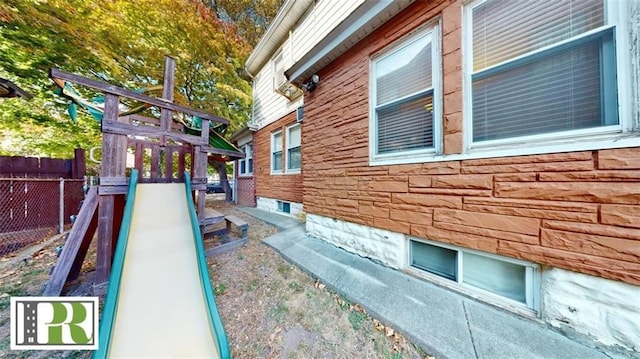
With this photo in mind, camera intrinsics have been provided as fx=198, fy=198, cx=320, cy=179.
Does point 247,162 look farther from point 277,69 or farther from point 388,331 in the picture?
point 388,331

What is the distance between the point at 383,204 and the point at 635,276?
6.49ft

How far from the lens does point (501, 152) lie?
1915 millimetres

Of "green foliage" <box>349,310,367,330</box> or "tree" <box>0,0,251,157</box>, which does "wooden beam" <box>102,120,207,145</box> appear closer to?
"green foliage" <box>349,310,367,330</box>

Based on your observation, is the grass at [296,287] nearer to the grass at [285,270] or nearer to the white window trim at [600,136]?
the grass at [285,270]

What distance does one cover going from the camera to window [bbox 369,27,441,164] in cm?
244

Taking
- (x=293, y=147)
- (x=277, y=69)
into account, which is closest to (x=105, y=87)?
(x=293, y=147)

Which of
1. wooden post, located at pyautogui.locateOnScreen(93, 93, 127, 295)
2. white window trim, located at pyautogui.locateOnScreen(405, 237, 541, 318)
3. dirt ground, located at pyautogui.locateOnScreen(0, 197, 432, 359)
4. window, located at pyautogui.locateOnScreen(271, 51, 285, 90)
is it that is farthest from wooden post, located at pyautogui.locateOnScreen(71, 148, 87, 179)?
white window trim, located at pyautogui.locateOnScreen(405, 237, 541, 318)

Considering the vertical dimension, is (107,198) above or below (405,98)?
below

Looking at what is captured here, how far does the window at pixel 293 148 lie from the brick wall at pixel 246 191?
8.78 ft

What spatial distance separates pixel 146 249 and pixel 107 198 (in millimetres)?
957

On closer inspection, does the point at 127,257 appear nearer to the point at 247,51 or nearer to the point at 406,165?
the point at 406,165

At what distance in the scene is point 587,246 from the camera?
5.08 feet

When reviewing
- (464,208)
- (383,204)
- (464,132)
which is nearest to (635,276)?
(464,208)

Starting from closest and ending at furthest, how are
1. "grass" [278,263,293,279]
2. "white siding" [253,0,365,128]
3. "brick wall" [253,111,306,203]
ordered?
"grass" [278,263,293,279] → "white siding" [253,0,365,128] → "brick wall" [253,111,306,203]
